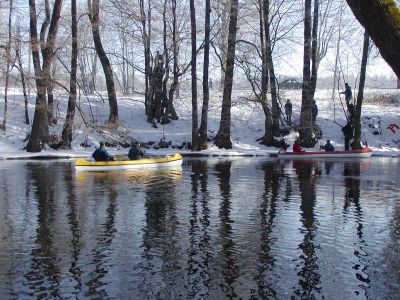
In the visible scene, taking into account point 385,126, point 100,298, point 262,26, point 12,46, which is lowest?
point 100,298

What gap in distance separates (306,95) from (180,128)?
9630 millimetres

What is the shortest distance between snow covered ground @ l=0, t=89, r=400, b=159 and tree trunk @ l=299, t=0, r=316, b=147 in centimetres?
199

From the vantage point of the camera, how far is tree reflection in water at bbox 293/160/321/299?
7160mm

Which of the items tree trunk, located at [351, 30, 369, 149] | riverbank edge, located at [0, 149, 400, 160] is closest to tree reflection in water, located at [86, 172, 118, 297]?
riverbank edge, located at [0, 149, 400, 160]

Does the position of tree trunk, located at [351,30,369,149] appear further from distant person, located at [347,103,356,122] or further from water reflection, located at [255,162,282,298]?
water reflection, located at [255,162,282,298]

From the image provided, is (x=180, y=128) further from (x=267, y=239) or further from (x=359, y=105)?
(x=267, y=239)

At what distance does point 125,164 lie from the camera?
22.3 meters

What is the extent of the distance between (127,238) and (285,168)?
14942mm

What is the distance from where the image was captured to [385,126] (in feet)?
125

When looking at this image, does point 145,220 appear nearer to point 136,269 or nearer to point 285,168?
point 136,269

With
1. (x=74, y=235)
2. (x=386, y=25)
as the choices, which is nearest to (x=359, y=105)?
(x=74, y=235)

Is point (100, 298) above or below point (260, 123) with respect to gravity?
below

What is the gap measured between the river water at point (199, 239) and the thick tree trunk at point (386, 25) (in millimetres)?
4252

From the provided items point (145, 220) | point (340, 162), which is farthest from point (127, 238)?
point (340, 162)
